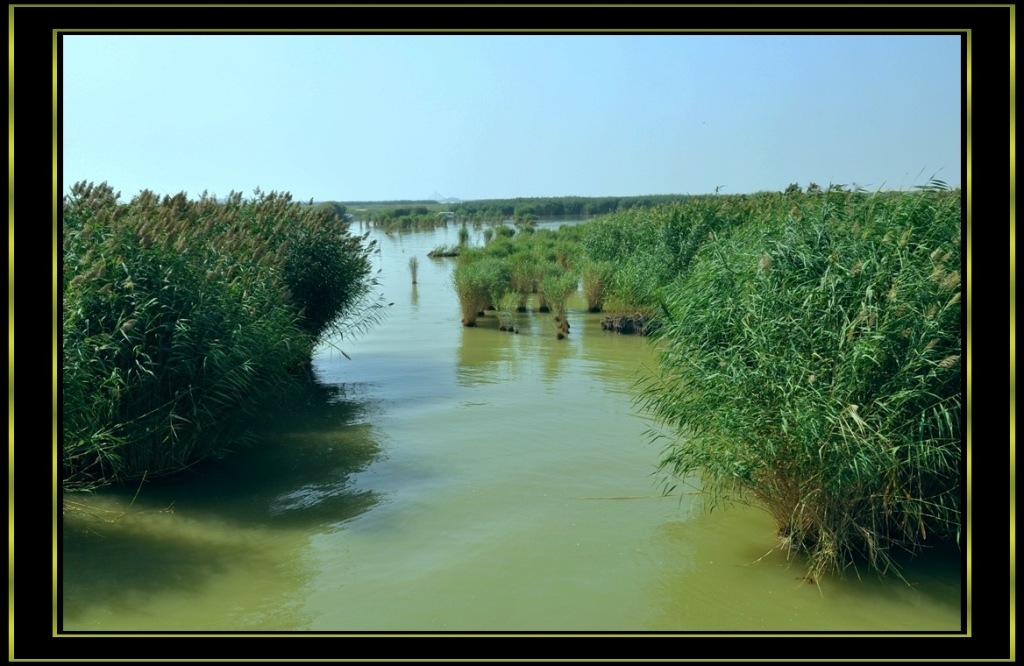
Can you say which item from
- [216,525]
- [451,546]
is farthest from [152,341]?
[451,546]

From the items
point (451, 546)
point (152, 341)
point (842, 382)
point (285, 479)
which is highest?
point (152, 341)

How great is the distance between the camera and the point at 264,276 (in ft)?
35.9

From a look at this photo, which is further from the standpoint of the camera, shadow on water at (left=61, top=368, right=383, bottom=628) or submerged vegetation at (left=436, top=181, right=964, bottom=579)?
shadow on water at (left=61, top=368, right=383, bottom=628)

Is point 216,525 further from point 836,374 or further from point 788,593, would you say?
point 836,374

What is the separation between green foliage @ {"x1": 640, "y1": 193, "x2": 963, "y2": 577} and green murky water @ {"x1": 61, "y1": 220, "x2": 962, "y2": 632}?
0.46m

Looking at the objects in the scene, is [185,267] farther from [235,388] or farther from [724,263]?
[724,263]

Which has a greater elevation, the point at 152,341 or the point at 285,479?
the point at 152,341

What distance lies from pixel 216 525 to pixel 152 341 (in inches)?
68.8

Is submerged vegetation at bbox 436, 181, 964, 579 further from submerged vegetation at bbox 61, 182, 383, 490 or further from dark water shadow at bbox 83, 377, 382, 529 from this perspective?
submerged vegetation at bbox 61, 182, 383, 490

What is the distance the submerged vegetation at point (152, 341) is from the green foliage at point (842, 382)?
4.23m

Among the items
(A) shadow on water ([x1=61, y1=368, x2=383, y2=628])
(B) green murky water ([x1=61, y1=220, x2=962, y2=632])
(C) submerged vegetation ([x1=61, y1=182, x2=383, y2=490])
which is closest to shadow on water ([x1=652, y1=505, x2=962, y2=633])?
(B) green murky water ([x1=61, y1=220, x2=962, y2=632])

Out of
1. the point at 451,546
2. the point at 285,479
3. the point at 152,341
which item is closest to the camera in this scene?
A: the point at 451,546

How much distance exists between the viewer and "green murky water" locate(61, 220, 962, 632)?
6262mm

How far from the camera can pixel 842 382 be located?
6484 mm
